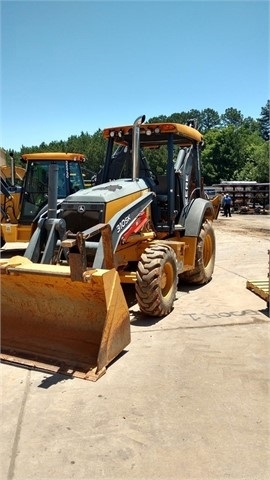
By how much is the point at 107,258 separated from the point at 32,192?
6008mm

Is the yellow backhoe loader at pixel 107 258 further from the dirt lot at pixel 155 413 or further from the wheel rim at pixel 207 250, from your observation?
the dirt lot at pixel 155 413

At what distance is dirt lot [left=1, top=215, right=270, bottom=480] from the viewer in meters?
2.63

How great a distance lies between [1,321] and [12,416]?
60.1 inches

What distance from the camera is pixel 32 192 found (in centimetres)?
980

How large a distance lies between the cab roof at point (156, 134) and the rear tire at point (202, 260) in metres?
1.42

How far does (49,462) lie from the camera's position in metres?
2.67

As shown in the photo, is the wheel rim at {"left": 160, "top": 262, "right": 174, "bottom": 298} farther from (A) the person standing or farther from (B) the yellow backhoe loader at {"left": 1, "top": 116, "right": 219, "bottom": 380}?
(A) the person standing

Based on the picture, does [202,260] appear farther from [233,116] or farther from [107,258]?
[233,116]

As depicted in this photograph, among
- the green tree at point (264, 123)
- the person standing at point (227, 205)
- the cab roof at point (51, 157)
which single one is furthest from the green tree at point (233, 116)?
the cab roof at point (51, 157)

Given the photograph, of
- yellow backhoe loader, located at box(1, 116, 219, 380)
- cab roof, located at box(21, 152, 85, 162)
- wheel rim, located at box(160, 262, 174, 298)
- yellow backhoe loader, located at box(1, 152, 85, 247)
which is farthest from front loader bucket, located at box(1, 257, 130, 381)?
cab roof, located at box(21, 152, 85, 162)

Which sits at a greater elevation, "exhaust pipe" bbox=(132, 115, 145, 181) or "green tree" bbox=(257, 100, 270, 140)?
"green tree" bbox=(257, 100, 270, 140)

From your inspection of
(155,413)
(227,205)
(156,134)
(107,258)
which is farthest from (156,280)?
(227,205)

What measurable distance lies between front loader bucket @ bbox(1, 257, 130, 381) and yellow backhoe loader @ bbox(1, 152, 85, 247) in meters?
5.30

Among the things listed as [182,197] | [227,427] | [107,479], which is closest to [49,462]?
[107,479]
